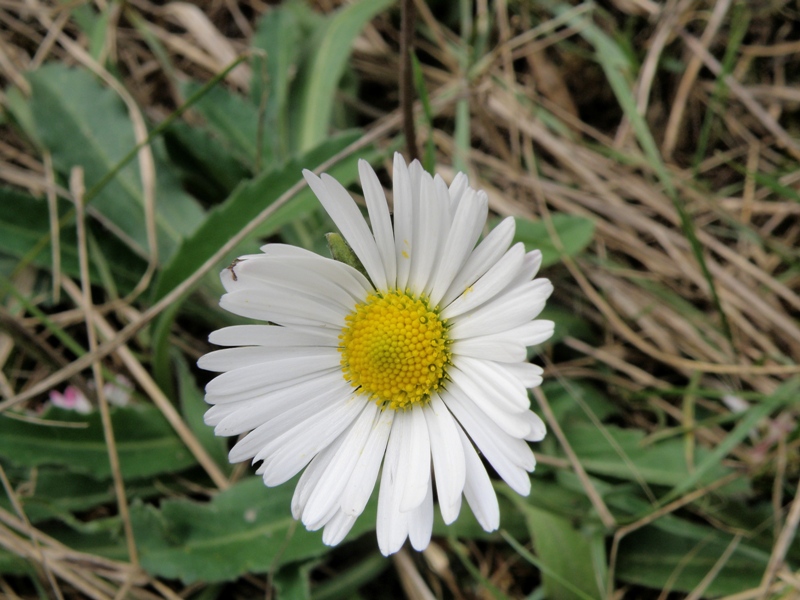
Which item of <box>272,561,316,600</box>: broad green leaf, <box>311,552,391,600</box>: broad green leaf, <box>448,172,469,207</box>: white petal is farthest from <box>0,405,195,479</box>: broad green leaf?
<box>448,172,469,207</box>: white petal

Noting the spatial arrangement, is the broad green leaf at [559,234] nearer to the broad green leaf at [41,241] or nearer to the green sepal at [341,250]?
the green sepal at [341,250]

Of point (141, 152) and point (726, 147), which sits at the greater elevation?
point (141, 152)

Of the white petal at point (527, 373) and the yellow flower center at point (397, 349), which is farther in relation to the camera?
the yellow flower center at point (397, 349)

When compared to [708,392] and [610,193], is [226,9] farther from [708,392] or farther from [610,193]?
[708,392]

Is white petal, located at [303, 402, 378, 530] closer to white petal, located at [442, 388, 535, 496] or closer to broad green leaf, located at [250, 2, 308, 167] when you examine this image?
white petal, located at [442, 388, 535, 496]

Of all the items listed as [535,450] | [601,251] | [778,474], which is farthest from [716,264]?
[535,450]

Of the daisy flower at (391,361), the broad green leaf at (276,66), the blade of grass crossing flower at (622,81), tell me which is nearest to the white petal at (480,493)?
the daisy flower at (391,361)

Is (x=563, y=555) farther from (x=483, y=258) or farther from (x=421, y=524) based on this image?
(x=483, y=258)

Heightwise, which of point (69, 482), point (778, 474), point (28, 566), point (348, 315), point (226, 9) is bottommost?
point (778, 474)
